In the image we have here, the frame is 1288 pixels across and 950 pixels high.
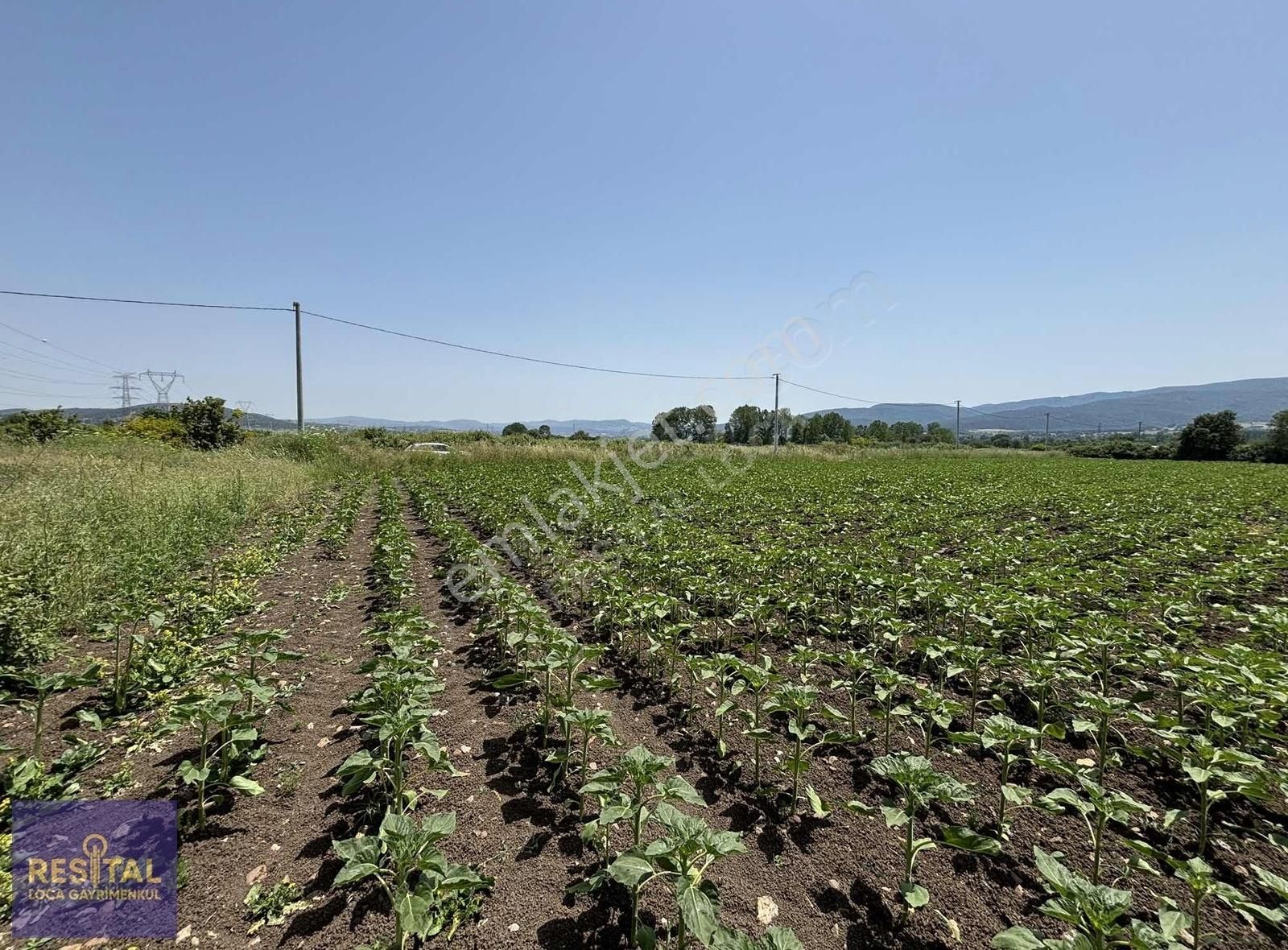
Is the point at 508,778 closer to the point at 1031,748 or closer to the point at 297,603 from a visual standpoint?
the point at 1031,748

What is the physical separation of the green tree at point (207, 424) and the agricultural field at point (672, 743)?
57.0 ft

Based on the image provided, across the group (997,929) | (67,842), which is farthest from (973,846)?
(67,842)

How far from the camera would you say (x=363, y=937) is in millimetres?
2064

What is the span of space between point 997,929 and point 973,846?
A: 1.22 ft

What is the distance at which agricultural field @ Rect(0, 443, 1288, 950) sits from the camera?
2.15 metres

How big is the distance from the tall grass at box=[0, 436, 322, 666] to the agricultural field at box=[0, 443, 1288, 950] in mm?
75

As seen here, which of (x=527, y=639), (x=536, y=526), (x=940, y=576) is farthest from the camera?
(x=536, y=526)

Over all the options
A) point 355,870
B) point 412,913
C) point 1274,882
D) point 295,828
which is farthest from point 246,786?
point 1274,882

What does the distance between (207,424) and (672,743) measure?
26914 mm

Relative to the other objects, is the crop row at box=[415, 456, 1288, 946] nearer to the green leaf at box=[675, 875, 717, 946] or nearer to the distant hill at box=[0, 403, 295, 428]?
the green leaf at box=[675, 875, 717, 946]

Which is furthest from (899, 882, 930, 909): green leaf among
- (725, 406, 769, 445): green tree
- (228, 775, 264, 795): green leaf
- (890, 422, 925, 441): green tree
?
(890, 422, 925, 441): green tree

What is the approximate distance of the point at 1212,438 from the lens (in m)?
48.6

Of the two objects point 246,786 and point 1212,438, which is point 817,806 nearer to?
point 246,786

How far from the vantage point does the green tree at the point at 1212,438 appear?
48.2 m
